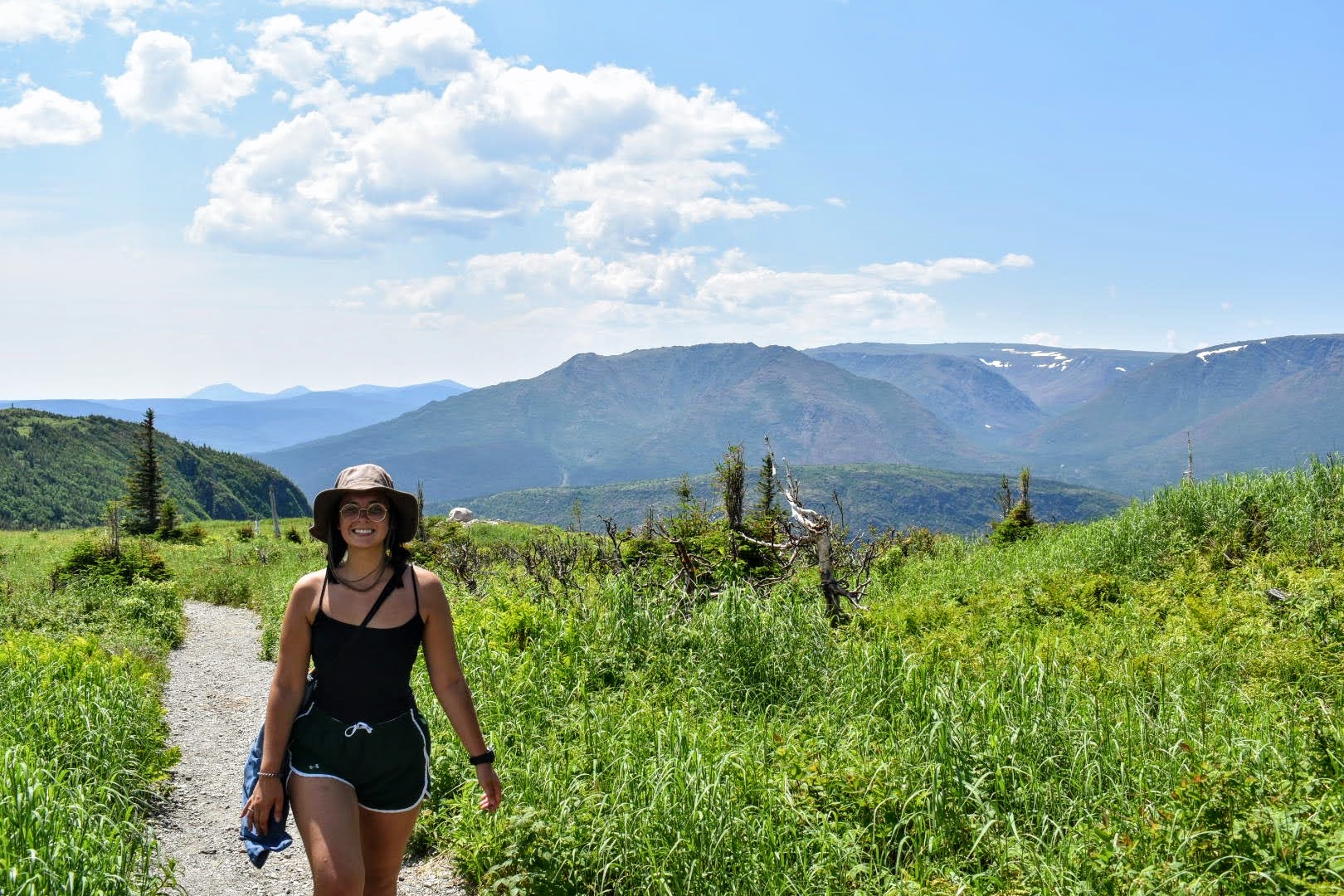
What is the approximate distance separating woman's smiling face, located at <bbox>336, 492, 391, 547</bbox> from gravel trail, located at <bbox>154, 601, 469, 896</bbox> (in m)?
2.62

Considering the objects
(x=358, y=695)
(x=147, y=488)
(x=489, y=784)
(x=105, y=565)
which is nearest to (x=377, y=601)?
(x=358, y=695)

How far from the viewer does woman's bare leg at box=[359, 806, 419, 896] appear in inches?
131

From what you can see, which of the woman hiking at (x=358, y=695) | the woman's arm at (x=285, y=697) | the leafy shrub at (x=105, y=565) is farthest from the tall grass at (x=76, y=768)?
the leafy shrub at (x=105, y=565)

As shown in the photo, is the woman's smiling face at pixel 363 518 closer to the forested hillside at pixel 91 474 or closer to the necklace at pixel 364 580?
the necklace at pixel 364 580

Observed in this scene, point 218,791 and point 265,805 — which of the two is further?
point 218,791

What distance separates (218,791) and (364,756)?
184 inches

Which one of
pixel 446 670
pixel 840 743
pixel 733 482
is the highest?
pixel 446 670

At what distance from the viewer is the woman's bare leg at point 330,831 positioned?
9.63 ft

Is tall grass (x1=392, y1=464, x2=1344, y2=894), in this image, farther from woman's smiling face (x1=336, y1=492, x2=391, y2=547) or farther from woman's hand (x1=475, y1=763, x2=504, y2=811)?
woman's smiling face (x1=336, y1=492, x2=391, y2=547)

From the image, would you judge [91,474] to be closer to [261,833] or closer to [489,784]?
[261,833]

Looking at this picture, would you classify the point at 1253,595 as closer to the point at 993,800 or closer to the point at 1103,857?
the point at 993,800

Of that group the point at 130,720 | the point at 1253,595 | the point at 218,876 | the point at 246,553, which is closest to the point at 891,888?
the point at 218,876

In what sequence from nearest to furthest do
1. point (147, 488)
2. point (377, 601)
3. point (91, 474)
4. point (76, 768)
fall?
point (377, 601), point (76, 768), point (147, 488), point (91, 474)

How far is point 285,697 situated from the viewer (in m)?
3.23
